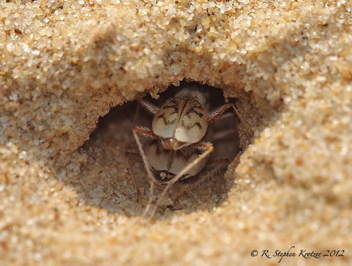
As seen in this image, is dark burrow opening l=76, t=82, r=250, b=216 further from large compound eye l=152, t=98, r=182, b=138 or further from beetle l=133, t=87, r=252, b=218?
large compound eye l=152, t=98, r=182, b=138

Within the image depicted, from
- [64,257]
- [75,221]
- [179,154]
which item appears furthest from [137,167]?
[64,257]

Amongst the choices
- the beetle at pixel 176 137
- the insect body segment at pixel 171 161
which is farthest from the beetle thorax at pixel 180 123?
the insect body segment at pixel 171 161

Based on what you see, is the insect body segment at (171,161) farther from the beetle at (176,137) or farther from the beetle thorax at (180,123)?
the beetle thorax at (180,123)

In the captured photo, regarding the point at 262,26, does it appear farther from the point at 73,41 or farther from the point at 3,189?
the point at 3,189

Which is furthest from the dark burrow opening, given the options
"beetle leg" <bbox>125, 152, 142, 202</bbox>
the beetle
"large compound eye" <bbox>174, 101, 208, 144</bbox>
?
"large compound eye" <bbox>174, 101, 208, 144</bbox>

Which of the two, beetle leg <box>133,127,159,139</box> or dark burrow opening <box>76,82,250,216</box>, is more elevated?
beetle leg <box>133,127,159,139</box>

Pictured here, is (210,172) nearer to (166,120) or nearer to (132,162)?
(166,120)

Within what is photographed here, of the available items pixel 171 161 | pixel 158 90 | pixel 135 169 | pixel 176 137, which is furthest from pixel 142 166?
pixel 158 90
